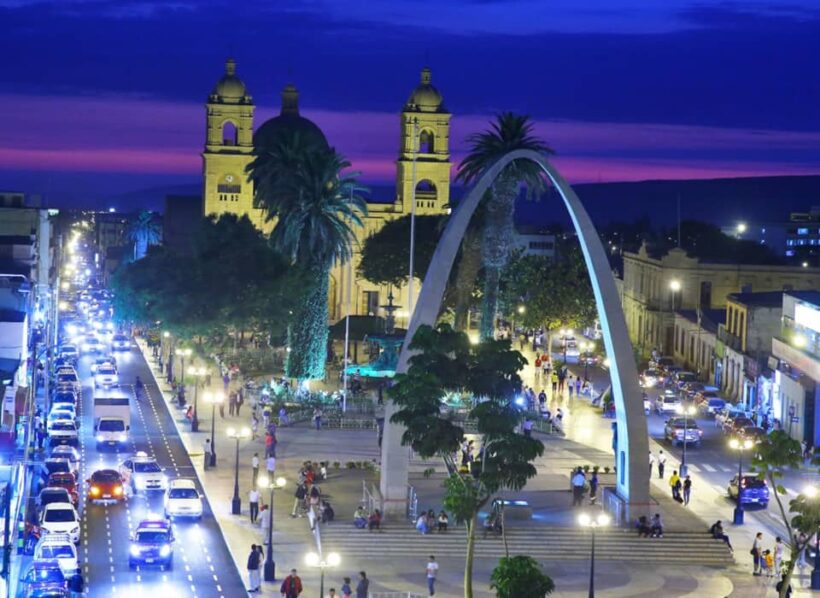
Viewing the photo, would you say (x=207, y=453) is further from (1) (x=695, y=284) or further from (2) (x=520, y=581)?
(1) (x=695, y=284)

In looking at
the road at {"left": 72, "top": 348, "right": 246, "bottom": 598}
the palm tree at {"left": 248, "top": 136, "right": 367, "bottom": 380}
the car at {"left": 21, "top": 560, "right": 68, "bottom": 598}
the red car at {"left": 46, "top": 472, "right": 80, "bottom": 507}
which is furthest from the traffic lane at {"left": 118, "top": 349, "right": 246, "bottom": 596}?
the palm tree at {"left": 248, "top": 136, "right": 367, "bottom": 380}

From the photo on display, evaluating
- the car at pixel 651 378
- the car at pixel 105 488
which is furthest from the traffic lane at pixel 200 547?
the car at pixel 651 378

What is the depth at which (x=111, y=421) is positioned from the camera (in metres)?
Result: 73.8

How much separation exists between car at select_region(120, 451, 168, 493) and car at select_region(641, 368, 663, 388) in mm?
42281

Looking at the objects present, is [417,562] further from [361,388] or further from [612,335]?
[361,388]

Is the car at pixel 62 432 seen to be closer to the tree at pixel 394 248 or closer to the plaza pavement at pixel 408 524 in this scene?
the plaza pavement at pixel 408 524

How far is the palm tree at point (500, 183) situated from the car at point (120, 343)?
4043 cm

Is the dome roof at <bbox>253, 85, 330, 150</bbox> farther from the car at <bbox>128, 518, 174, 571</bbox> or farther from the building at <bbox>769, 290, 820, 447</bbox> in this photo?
the car at <bbox>128, 518, 174, 571</bbox>

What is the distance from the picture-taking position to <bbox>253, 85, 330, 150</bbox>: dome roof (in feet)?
482

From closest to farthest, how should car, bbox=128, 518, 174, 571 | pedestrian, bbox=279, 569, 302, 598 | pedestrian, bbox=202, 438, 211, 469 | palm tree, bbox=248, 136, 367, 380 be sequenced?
pedestrian, bbox=279, 569, 302, 598
car, bbox=128, 518, 174, 571
pedestrian, bbox=202, 438, 211, 469
palm tree, bbox=248, 136, 367, 380

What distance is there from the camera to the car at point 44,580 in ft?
141

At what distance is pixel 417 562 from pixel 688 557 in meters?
7.94

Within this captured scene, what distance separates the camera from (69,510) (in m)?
53.5

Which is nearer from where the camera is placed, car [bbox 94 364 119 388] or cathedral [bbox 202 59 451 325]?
car [bbox 94 364 119 388]
